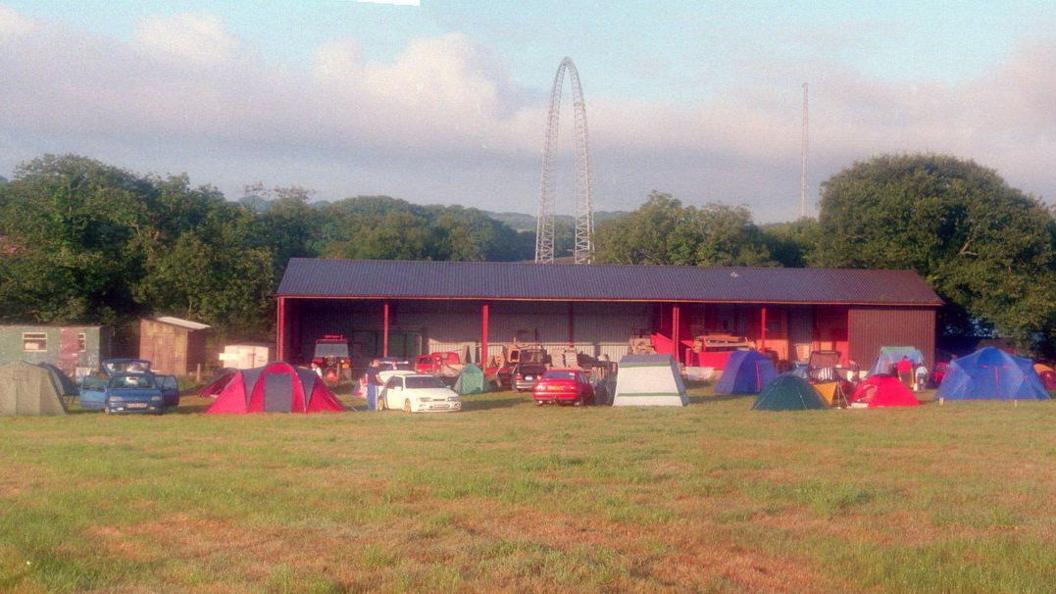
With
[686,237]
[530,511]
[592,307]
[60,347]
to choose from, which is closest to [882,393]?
[530,511]

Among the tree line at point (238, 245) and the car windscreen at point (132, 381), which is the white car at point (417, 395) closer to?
the car windscreen at point (132, 381)

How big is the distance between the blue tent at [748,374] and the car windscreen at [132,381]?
58.8ft

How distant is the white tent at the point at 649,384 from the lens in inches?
1081

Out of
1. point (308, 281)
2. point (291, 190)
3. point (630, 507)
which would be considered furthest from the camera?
point (291, 190)

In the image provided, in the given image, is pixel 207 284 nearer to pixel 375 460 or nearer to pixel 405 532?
pixel 375 460

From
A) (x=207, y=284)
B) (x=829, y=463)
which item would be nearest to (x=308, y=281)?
(x=207, y=284)

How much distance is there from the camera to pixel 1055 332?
44.7 meters

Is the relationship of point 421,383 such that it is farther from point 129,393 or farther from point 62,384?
point 62,384

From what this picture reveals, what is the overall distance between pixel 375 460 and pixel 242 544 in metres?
5.88

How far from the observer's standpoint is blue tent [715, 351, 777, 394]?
33.4m

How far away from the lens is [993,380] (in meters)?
29.8

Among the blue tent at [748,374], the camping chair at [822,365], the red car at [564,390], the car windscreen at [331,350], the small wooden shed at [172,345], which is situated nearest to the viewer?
the red car at [564,390]

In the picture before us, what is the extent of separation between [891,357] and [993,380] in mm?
8580

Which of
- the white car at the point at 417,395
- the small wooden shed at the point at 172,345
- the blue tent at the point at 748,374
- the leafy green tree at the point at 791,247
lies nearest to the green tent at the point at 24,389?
the white car at the point at 417,395
